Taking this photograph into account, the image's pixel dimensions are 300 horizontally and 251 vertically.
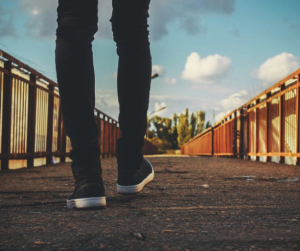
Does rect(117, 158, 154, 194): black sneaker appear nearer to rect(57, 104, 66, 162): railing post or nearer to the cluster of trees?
rect(57, 104, 66, 162): railing post

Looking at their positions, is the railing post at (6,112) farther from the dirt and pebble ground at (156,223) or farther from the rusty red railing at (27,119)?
the dirt and pebble ground at (156,223)

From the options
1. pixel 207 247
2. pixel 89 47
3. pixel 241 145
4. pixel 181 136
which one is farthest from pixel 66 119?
pixel 181 136

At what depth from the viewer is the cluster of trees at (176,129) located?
233 ft

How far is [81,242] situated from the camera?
1154 millimetres

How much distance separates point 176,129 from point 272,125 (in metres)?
69.3

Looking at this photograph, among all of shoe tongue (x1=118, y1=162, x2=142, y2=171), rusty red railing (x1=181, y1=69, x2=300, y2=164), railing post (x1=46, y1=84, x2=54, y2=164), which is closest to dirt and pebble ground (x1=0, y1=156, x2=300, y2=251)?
shoe tongue (x1=118, y1=162, x2=142, y2=171)

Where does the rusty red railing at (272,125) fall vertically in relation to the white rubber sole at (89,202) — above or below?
above

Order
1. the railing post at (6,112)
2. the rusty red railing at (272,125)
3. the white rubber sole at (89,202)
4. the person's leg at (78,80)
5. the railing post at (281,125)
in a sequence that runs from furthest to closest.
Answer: the railing post at (281,125), the rusty red railing at (272,125), the railing post at (6,112), the person's leg at (78,80), the white rubber sole at (89,202)

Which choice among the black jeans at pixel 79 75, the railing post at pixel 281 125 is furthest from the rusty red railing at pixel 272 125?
the black jeans at pixel 79 75

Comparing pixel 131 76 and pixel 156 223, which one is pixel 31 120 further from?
pixel 156 223

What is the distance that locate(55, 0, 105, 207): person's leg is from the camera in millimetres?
1812

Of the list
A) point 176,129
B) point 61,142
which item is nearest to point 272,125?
point 61,142

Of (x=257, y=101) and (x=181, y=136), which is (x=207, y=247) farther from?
(x=181, y=136)

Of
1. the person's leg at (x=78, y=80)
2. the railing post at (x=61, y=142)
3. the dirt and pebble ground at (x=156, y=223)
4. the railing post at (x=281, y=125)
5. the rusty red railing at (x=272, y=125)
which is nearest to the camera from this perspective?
the dirt and pebble ground at (x=156, y=223)
